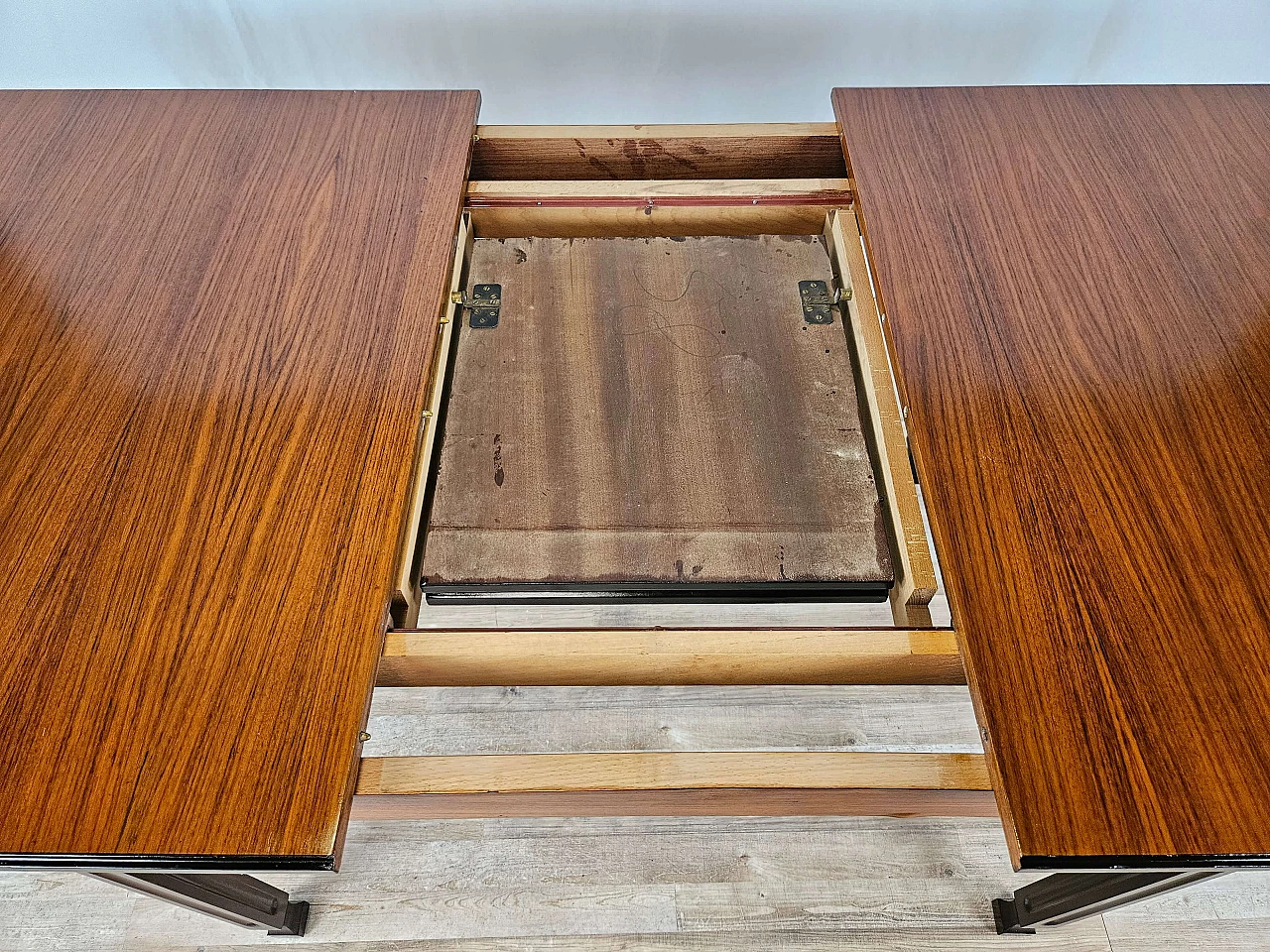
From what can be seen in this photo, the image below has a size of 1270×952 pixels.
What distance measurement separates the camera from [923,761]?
617mm

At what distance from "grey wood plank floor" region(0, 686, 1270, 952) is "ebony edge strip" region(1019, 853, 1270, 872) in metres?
0.66

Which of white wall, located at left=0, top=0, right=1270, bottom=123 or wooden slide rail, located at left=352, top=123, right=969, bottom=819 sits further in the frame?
white wall, located at left=0, top=0, right=1270, bottom=123

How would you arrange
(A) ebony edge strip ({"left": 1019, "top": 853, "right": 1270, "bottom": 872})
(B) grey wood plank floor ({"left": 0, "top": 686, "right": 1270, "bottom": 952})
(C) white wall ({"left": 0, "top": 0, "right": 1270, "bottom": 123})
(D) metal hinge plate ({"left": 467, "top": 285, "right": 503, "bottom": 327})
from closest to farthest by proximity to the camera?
(A) ebony edge strip ({"left": 1019, "top": 853, "right": 1270, "bottom": 872})
(D) metal hinge plate ({"left": 467, "top": 285, "right": 503, "bottom": 327})
(B) grey wood plank floor ({"left": 0, "top": 686, "right": 1270, "bottom": 952})
(C) white wall ({"left": 0, "top": 0, "right": 1270, "bottom": 123})

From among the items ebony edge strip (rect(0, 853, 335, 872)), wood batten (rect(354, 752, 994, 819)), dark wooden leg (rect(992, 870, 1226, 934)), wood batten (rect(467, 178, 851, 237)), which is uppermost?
wood batten (rect(467, 178, 851, 237))

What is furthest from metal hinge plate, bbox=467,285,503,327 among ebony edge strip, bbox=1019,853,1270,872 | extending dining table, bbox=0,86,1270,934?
ebony edge strip, bbox=1019,853,1270,872

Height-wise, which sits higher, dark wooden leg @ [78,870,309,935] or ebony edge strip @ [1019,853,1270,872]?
dark wooden leg @ [78,870,309,935]

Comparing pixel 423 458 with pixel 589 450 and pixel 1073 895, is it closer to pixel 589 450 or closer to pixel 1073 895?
pixel 589 450

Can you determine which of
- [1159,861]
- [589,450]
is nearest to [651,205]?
[589,450]

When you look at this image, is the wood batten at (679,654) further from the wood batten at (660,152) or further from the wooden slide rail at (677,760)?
the wood batten at (660,152)

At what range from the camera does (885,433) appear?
813 mm

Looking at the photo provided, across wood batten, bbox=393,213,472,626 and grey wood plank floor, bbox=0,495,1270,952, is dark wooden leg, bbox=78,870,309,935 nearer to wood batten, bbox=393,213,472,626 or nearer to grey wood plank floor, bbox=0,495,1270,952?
grey wood plank floor, bbox=0,495,1270,952

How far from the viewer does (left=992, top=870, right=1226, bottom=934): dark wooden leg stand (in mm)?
737

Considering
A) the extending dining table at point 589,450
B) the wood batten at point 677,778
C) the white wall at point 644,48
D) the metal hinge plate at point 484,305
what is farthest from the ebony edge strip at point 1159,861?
the white wall at point 644,48

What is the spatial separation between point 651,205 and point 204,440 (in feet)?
1.94
